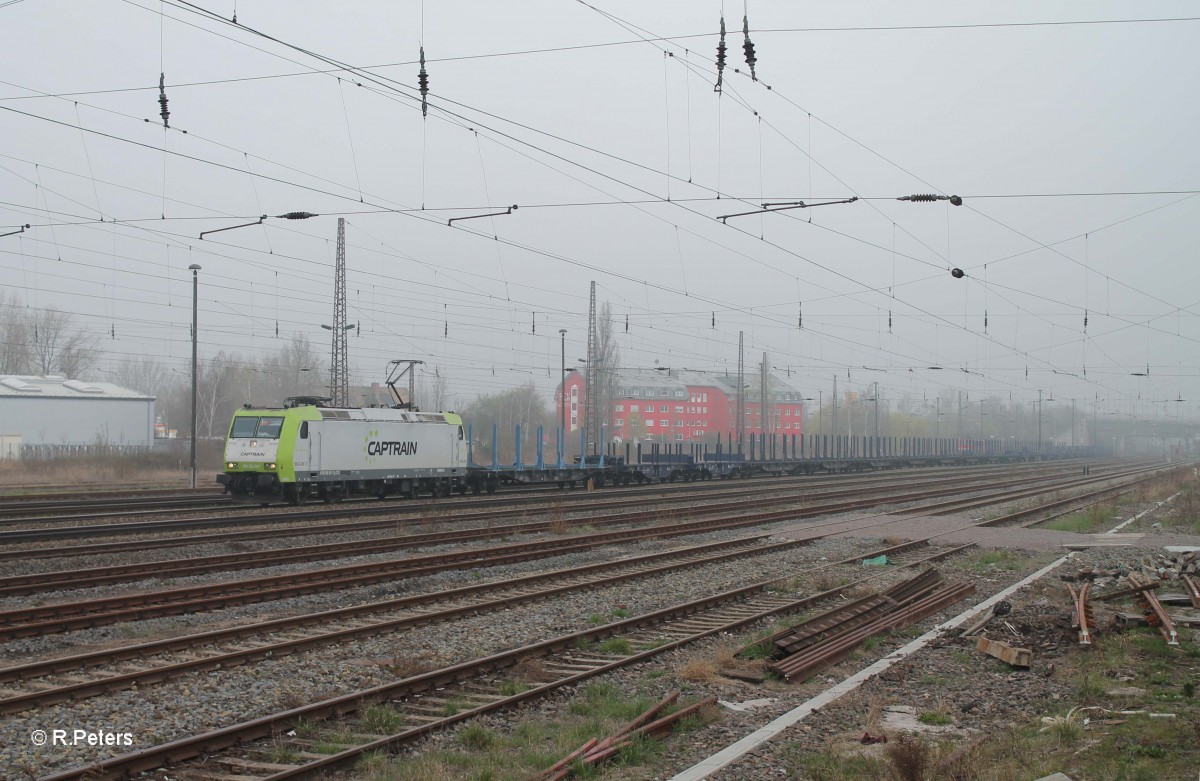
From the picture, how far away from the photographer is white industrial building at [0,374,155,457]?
179 feet

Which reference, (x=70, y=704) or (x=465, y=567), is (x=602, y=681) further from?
(x=465, y=567)

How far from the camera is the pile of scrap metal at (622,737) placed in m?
6.31

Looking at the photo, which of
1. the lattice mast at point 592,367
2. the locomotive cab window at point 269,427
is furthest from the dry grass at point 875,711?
the lattice mast at point 592,367

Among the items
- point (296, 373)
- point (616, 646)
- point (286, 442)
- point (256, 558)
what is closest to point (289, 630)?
point (616, 646)

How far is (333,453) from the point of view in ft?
90.6

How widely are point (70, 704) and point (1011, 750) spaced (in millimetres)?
7273

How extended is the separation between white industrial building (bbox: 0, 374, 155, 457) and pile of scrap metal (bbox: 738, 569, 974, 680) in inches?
1889

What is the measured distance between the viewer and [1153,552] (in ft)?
64.7

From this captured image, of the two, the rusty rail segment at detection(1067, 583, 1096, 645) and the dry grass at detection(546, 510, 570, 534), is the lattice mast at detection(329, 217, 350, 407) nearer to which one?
the dry grass at detection(546, 510, 570, 534)

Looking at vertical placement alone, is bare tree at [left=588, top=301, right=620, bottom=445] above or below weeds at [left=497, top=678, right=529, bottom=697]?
above

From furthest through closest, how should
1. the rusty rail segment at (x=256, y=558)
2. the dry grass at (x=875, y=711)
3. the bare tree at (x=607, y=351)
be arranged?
the bare tree at (x=607, y=351)
the rusty rail segment at (x=256, y=558)
the dry grass at (x=875, y=711)

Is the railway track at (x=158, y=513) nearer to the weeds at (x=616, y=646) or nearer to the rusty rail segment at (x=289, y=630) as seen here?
the rusty rail segment at (x=289, y=630)

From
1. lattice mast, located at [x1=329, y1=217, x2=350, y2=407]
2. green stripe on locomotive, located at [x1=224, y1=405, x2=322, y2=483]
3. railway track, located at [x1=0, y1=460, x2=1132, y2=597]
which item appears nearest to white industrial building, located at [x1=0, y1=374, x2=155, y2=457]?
lattice mast, located at [x1=329, y1=217, x2=350, y2=407]

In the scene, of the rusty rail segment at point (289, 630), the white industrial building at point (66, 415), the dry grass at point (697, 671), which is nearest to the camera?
the rusty rail segment at point (289, 630)
